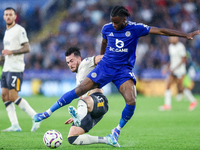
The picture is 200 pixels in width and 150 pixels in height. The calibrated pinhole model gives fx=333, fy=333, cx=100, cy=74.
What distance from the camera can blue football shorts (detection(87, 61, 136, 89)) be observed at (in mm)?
4882

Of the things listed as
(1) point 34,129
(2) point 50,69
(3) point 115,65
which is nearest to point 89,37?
(2) point 50,69

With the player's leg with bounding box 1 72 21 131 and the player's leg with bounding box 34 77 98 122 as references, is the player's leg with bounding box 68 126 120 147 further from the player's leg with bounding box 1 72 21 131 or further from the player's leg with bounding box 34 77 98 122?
the player's leg with bounding box 1 72 21 131

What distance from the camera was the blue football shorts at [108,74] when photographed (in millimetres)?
4882

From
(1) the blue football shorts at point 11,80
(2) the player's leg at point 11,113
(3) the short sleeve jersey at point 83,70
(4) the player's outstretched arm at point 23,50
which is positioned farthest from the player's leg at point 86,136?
(4) the player's outstretched arm at point 23,50

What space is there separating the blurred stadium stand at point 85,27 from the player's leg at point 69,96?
12.0 metres

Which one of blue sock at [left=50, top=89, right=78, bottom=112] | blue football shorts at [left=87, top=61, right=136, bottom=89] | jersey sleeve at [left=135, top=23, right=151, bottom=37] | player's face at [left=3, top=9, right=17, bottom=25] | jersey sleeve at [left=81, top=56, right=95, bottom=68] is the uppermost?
player's face at [left=3, top=9, right=17, bottom=25]

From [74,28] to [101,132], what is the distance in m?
14.2

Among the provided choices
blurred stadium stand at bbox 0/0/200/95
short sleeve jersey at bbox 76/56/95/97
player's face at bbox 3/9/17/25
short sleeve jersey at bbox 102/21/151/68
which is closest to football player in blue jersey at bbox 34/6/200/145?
short sleeve jersey at bbox 102/21/151/68

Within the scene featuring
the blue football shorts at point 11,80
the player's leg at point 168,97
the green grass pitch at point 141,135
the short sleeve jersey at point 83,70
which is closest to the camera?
the green grass pitch at point 141,135

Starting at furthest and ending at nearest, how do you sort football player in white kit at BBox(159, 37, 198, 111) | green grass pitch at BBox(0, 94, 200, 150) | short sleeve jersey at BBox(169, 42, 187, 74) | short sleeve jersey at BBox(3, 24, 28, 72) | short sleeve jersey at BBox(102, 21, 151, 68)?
short sleeve jersey at BBox(169, 42, 187, 74) → football player in white kit at BBox(159, 37, 198, 111) → short sleeve jersey at BBox(3, 24, 28, 72) → short sleeve jersey at BBox(102, 21, 151, 68) → green grass pitch at BBox(0, 94, 200, 150)

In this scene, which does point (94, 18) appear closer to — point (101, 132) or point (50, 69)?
point (50, 69)

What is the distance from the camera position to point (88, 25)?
20.0 meters

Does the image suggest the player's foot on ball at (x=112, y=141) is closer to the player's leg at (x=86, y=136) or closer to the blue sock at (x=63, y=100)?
the player's leg at (x=86, y=136)

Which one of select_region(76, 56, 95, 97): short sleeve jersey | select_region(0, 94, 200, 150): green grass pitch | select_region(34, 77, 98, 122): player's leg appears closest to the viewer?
select_region(34, 77, 98, 122): player's leg
